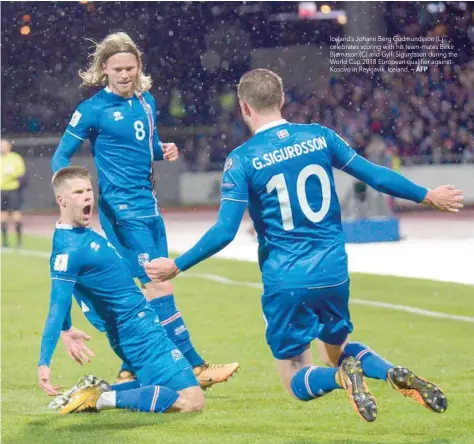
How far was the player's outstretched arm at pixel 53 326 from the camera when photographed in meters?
5.05

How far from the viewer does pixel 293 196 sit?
16.0 ft

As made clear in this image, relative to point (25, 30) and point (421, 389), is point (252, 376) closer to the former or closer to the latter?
point (421, 389)

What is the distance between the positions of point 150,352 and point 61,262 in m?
0.74

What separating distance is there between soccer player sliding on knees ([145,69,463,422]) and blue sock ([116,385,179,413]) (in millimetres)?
984

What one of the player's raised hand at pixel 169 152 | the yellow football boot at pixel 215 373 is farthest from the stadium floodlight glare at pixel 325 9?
the yellow football boot at pixel 215 373

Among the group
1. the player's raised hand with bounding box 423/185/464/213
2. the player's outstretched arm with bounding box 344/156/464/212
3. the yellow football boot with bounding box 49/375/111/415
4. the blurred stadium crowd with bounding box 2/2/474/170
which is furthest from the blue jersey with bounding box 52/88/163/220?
the blurred stadium crowd with bounding box 2/2/474/170

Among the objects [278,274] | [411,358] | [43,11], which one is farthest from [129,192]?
[43,11]

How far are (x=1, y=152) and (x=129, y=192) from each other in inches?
522

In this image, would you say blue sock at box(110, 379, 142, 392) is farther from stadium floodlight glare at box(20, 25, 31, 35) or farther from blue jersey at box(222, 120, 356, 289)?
stadium floodlight glare at box(20, 25, 31, 35)

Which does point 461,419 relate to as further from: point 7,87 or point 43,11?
point 7,87

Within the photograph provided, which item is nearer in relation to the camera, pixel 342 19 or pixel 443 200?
pixel 443 200

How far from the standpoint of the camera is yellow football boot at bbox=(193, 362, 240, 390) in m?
6.55

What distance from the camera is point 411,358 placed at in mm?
8172

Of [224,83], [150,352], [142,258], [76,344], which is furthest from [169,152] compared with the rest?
[224,83]
